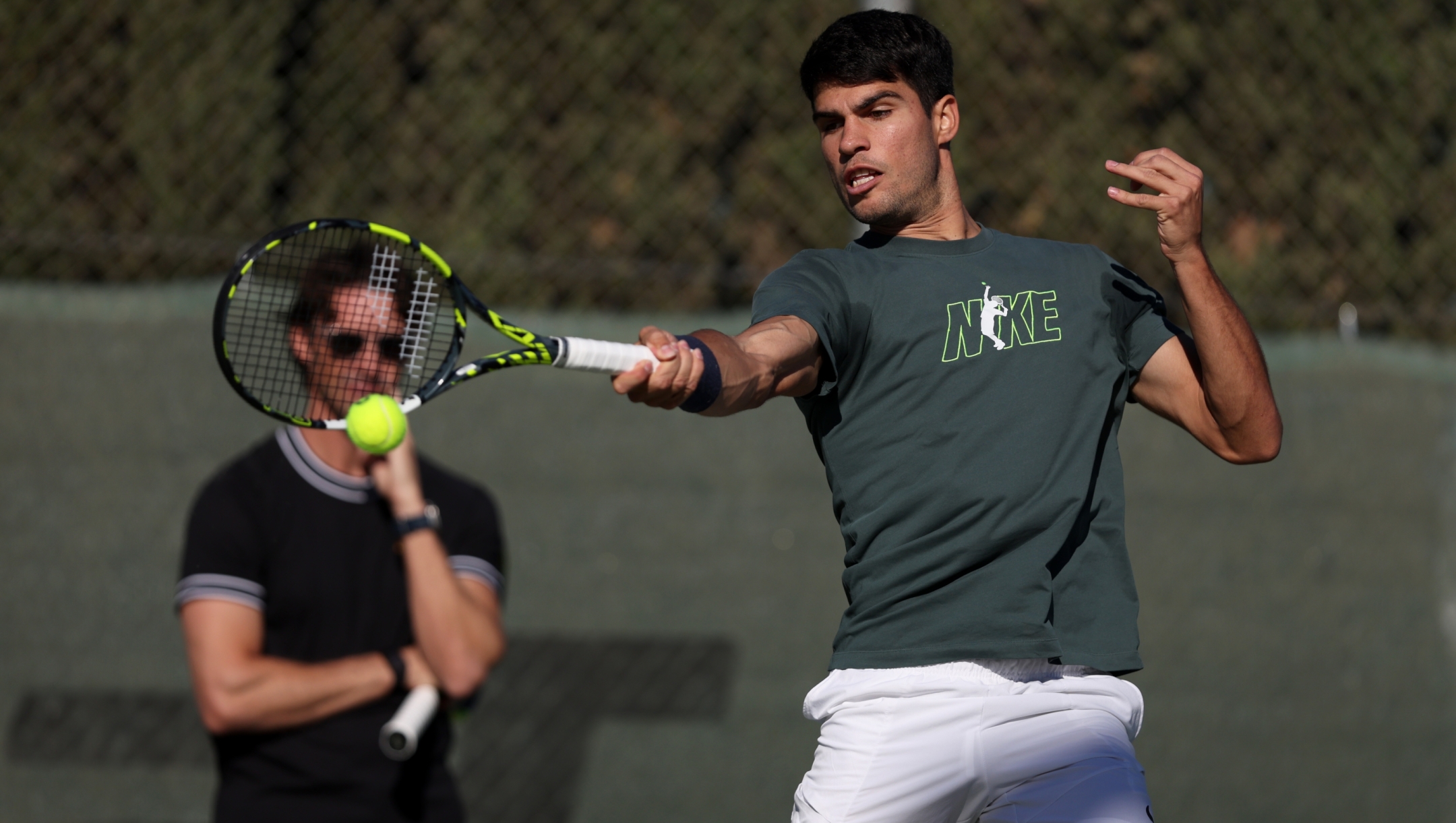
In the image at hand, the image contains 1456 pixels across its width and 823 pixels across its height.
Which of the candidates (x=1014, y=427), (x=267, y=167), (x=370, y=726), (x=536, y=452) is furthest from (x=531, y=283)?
(x=1014, y=427)

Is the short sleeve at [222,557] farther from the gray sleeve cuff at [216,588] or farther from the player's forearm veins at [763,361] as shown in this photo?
the player's forearm veins at [763,361]

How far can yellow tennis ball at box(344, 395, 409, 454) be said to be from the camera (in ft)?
7.52

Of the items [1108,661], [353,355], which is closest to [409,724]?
[353,355]

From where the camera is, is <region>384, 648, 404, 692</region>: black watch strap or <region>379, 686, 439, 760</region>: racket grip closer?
<region>379, 686, 439, 760</region>: racket grip

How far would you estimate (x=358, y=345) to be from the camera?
3033 millimetres

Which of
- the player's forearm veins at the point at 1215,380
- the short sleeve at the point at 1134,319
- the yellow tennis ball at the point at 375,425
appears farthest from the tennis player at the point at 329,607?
the player's forearm veins at the point at 1215,380

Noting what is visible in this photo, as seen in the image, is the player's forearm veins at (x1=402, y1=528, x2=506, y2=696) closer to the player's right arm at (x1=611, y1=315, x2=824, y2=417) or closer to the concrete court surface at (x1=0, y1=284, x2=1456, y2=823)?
the player's right arm at (x1=611, y1=315, x2=824, y2=417)

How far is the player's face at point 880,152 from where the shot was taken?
2.50 metres

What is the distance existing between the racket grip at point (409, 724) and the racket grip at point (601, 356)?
4.00 feet

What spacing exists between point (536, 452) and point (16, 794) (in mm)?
2059

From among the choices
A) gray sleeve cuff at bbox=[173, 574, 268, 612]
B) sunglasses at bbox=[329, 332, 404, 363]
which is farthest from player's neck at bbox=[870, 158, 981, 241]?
gray sleeve cuff at bbox=[173, 574, 268, 612]

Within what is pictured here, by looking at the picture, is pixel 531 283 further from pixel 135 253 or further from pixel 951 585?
pixel 951 585

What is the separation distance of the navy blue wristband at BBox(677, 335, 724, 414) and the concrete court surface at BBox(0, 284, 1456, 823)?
106 inches

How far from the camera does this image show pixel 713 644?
4.75 m
